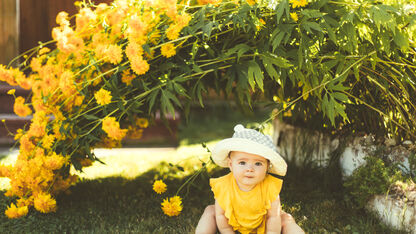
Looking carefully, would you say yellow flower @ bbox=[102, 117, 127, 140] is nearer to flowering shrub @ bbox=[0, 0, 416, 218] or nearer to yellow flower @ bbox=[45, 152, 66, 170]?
flowering shrub @ bbox=[0, 0, 416, 218]

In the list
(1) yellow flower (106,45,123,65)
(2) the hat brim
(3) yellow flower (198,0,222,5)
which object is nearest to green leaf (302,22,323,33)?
(3) yellow flower (198,0,222,5)

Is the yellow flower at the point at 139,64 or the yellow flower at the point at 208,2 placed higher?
the yellow flower at the point at 208,2

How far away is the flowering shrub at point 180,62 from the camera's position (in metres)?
2.22

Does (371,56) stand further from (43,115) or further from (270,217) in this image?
(43,115)

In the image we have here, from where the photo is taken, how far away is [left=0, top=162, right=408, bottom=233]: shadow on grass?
8.09ft

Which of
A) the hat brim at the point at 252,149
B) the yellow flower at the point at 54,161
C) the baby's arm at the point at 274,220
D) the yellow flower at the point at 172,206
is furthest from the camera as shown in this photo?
the yellow flower at the point at 172,206

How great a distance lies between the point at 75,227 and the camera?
248cm

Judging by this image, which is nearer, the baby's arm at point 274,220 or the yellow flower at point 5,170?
the baby's arm at point 274,220

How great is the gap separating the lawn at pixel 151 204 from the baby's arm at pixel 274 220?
0.33 meters

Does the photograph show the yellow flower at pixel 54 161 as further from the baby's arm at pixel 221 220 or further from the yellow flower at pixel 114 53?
the baby's arm at pixel 221 220

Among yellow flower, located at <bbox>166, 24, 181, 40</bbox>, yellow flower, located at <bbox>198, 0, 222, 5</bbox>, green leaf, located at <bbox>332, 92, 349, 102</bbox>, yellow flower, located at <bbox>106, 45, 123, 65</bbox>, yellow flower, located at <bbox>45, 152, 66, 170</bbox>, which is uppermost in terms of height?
yellow flower, located at <bbox>198, 0, 222, 5</bbox>

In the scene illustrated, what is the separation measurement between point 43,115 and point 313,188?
1.86 meters

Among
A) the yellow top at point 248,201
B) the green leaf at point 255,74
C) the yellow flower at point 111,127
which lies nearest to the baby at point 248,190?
the yellow top at point 248,201

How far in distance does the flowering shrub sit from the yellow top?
377 millimetres
